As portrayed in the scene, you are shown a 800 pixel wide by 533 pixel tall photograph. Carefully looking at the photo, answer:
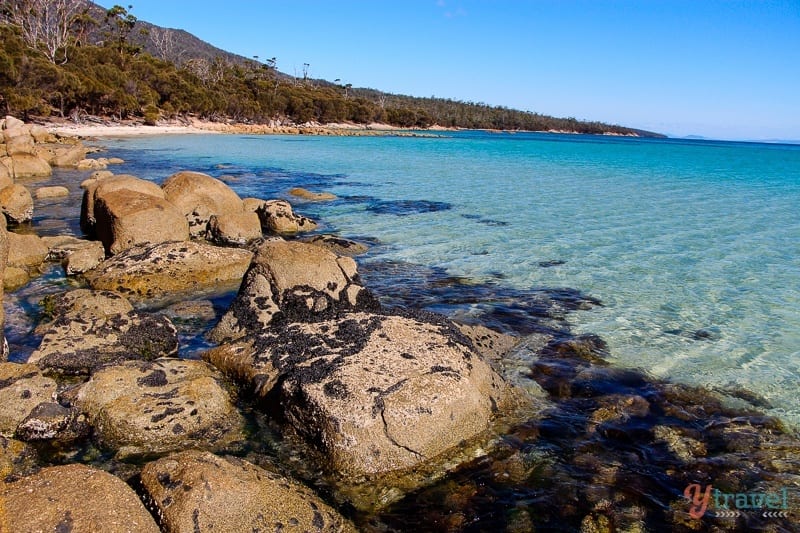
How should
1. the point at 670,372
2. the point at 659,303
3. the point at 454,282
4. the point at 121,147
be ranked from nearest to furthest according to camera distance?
the point at 670,372, the point at 659,303, the point at 454,282, the point at 121,147

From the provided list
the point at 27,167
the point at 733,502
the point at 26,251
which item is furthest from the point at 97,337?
the point at 27,167

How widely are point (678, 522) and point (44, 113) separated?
67.7 metres

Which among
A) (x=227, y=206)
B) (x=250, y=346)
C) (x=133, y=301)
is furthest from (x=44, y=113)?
(x=250, y=346)

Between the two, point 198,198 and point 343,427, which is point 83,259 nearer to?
point 198,198

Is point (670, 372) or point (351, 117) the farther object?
point (351, 117)

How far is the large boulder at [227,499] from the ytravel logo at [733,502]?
9.82 feet

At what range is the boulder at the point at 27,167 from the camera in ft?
83.6

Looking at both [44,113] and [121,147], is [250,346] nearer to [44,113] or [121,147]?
[121,147]

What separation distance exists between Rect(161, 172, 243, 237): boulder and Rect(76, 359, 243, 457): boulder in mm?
8965

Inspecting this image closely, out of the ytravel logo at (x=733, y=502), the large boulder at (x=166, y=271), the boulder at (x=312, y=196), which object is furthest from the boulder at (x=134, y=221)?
the ytravel logo at (x=733, y=502)

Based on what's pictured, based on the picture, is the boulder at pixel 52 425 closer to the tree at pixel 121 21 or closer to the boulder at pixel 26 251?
the boulder at pixel 26 251

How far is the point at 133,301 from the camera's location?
30.4 feet

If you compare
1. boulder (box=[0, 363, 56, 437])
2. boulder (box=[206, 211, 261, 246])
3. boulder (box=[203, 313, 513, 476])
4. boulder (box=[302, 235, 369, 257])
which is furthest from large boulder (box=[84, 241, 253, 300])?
boulder (box=[0, 363, 56, 437])

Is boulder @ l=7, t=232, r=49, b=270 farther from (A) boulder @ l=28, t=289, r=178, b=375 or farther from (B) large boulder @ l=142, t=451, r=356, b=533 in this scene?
(B) large boulder @ l=142, t=451, r=356, b=533
